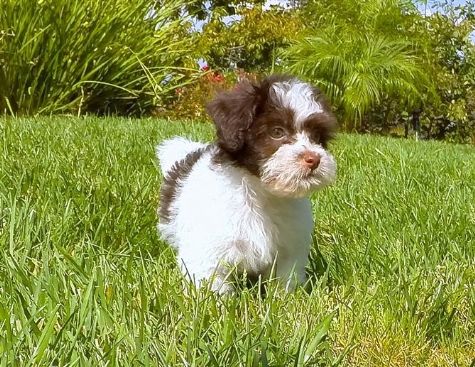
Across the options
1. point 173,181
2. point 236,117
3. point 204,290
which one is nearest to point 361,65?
point 173,181

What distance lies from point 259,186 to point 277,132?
0.23 metres

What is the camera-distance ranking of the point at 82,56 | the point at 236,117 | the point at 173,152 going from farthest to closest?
the point at 82,56 < the point at 173,152 < the point at 236,117

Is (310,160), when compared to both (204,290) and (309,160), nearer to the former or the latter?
(309,160)

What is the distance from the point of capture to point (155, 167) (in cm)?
447

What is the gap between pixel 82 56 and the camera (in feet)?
29.4

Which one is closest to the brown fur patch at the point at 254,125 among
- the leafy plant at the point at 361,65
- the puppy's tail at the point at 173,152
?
the puppy's tail at the point at 173,152

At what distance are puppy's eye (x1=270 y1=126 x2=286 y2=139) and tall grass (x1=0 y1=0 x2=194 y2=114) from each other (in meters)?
6.04

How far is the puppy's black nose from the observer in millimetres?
2648

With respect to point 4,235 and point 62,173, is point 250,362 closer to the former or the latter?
point 4,235

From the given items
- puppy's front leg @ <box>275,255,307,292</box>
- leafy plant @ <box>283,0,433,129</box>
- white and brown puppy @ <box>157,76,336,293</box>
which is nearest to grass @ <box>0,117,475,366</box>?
puppy's front leg @ <box>275,255,307,292</box>

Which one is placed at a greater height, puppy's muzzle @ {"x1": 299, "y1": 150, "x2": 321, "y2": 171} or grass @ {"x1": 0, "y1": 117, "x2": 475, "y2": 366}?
puppy's muzzle @ {"x1": 299, "y1": 150, "x2": 321, "y2": 171}

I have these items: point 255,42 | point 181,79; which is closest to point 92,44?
point 181,79

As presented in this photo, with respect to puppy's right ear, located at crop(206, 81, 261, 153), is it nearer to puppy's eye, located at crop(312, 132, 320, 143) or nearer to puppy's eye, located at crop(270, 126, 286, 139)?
puppy's eye, located at crop(270, 126, 286, 139)

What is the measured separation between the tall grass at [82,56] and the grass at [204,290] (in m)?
4.36
